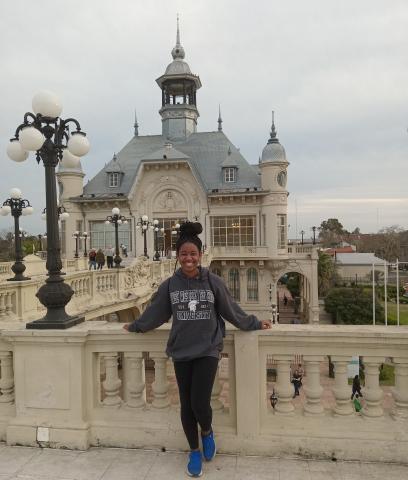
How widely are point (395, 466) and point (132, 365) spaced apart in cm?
258

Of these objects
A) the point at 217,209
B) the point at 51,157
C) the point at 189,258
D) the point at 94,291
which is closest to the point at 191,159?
the point at 217,209

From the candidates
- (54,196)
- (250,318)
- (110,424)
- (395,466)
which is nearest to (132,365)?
(110,424)

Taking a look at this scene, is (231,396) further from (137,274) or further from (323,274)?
(323,274)

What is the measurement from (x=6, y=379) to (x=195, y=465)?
2250mm

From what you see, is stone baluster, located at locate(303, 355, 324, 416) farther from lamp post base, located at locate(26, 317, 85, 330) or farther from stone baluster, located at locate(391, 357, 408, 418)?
lamp post base, located at locate(26, 317, 85, 330)

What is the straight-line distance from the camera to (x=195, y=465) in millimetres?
3301

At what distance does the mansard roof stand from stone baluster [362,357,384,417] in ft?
101

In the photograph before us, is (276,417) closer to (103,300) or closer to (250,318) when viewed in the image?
(250,318)

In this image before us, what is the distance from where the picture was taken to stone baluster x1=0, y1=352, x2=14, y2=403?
4121mm

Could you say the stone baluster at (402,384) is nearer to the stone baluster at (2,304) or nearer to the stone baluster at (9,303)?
the stone baluster at (2,304)

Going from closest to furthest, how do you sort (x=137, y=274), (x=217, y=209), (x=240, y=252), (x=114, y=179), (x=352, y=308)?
(x=137, y=274) < (x=352, y=308) < (x=240, y=252) < (x=217, y=209) < (x=114, y=179)

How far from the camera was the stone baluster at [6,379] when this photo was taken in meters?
4.12

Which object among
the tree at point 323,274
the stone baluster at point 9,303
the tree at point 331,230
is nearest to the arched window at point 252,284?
the tree at point 323,274

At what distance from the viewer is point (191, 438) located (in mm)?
3404
